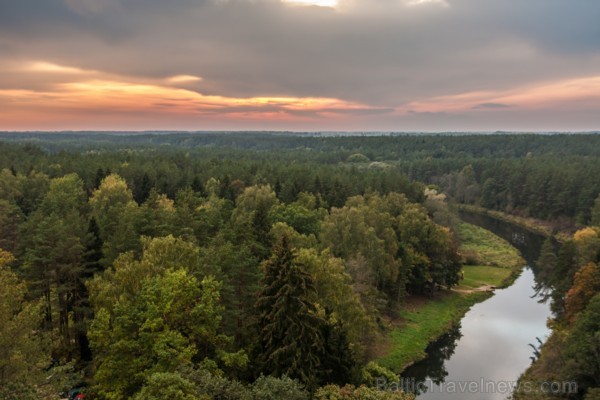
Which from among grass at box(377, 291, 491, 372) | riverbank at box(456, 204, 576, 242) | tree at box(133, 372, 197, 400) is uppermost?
tree at box(133, 372, 197, 400)

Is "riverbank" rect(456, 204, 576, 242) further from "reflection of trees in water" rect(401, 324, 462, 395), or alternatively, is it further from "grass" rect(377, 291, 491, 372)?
"reflection of trees in water" rect(401, 324, 462, 395)

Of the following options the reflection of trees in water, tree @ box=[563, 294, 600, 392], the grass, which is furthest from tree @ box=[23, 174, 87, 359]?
tree @ box=[563, 294, 600, 392]

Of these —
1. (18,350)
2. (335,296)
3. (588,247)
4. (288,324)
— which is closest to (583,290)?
(588,247)

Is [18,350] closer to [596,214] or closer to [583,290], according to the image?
[583,290]

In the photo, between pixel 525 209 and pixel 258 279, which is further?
pixel 525 209

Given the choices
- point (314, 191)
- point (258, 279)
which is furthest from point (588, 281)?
point (314, 191)

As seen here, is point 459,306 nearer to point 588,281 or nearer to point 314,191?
point 588,281
